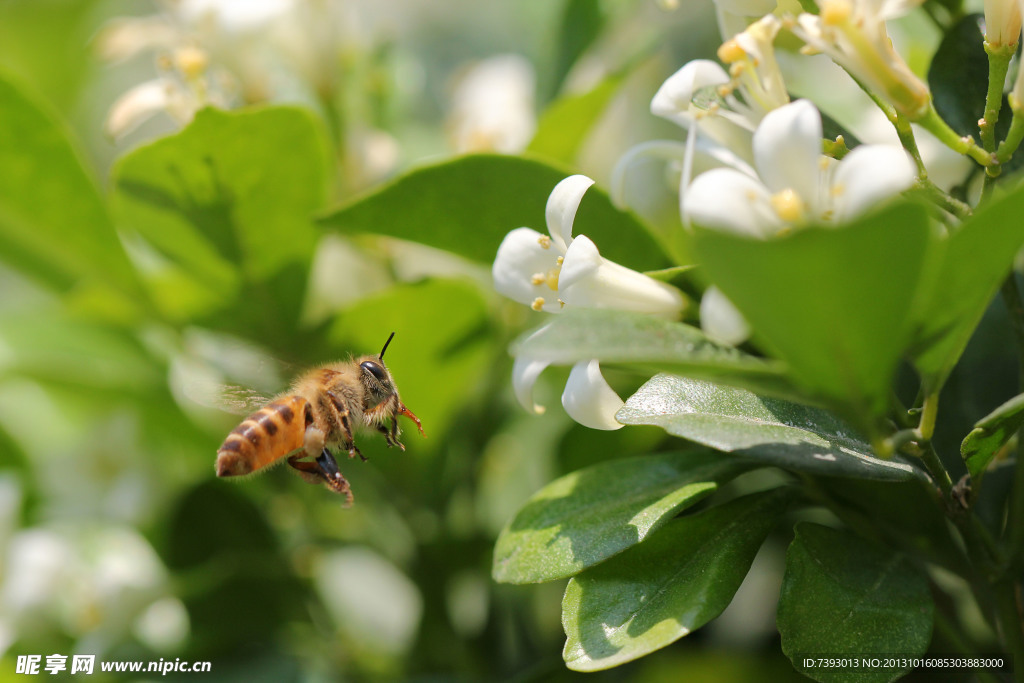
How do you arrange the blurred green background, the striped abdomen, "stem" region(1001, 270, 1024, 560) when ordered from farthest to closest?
the blurred green background < the striped abdomen < "stem" region(1001, 270, 1024, 560)

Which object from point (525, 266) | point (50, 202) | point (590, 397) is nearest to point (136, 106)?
point (50, 202)

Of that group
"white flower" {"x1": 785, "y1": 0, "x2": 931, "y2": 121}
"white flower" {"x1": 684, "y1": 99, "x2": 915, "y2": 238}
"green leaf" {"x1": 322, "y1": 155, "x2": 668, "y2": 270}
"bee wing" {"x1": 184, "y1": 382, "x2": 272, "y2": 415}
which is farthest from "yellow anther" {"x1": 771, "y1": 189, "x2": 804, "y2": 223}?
"bee wing" {"x1": 184, "y1": 382, "x2": 272, "y2": 415}

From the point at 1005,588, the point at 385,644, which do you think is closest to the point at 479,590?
the point at 385,644

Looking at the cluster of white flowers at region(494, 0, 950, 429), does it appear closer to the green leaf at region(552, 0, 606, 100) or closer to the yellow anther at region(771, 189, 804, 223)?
the yellow anther at region(771, 189, 804, 223)

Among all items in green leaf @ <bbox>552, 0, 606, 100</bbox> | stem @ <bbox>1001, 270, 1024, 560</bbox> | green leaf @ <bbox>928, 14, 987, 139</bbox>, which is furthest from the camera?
green leaf @ <bbox>552, 0, 606, 100</bbox>

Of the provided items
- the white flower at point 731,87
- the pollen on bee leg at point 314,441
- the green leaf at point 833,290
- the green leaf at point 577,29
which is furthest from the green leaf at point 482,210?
the green leaf at point 577,29

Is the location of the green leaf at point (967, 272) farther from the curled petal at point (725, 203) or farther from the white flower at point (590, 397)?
the white flower at point (590, 397)

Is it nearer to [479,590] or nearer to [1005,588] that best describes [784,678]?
[479,590]
